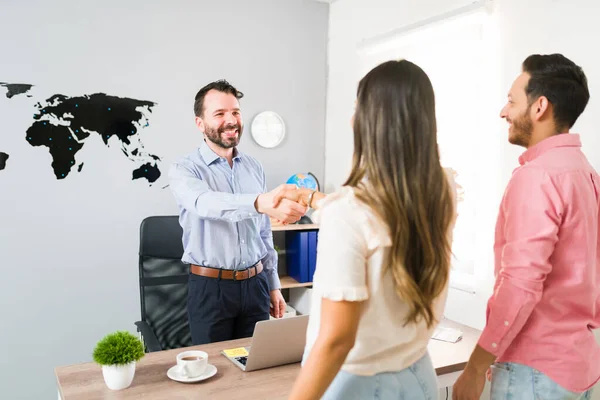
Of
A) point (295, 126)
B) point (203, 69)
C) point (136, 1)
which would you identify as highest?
point (136, 1)

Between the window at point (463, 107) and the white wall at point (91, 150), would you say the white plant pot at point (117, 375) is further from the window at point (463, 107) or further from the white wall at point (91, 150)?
the white wall at point (91, 150)

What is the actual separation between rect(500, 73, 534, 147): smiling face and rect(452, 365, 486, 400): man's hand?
0.66m

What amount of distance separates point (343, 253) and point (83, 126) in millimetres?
2509

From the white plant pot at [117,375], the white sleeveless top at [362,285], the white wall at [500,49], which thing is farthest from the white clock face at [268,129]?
the white sleeveless top at [362,285]

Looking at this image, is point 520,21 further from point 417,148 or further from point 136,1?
point 136,1

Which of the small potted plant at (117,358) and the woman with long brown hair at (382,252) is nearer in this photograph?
the woman with long brown hair at (382,252)

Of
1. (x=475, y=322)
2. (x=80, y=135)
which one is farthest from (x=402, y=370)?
(x=80, y=135)

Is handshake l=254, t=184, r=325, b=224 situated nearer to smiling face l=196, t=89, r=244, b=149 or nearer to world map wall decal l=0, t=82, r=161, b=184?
smiling face l=196, t=89, r=244, b=149

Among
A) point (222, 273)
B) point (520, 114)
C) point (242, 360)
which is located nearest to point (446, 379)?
point (242, 360)

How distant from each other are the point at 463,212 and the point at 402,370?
5.41 feet

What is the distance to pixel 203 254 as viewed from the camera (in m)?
2.21

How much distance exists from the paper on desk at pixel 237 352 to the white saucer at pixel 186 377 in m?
0.12

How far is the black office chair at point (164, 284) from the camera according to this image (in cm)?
230

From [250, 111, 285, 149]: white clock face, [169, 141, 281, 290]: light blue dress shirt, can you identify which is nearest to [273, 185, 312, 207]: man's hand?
[169, 141, 281, 290]: light blue dress shirt
